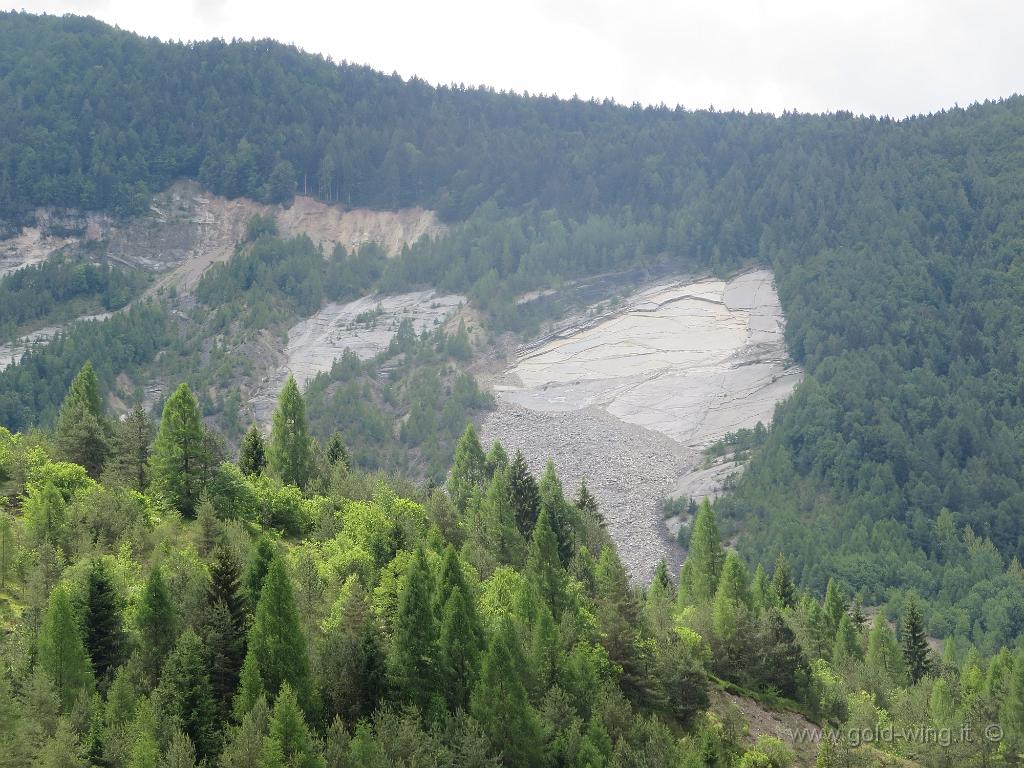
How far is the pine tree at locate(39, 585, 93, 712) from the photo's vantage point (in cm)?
4766

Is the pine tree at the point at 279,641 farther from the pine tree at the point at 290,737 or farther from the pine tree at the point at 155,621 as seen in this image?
the pine tree at the point at 155,621

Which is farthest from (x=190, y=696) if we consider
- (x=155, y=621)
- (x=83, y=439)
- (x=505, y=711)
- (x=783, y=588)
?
(x=783, y=588)

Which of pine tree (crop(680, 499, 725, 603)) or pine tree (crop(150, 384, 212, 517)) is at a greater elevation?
pine tree (crop(150, 384, 212, 517))

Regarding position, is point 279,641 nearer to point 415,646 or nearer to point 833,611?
point 415,646

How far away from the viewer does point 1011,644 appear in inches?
4961

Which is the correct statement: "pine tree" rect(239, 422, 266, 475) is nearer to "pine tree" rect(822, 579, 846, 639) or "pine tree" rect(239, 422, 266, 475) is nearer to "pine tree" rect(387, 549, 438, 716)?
"pine tree" rect(387, 549, 438, 716)

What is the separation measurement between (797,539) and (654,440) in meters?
42.3

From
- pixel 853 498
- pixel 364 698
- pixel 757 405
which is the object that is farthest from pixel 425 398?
pixel 364 698

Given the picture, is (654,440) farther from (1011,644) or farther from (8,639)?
(8,639)

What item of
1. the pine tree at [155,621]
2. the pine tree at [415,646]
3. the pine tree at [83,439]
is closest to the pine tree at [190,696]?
the pine tree at [155,621]

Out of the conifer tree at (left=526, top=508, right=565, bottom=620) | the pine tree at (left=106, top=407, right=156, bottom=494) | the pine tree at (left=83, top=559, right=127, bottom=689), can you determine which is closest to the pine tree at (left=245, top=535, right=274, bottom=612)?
the pine tree at (left=83, top=559, right=127, bottom=689)

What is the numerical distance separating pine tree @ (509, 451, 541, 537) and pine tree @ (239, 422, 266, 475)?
17.1 metres

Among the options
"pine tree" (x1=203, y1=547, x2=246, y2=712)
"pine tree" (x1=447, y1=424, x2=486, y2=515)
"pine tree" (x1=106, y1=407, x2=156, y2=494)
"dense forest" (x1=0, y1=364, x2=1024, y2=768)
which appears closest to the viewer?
"dense forest" (x1=0, y1=364, x2=1024, y2=768)

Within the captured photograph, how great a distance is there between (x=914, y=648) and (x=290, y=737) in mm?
61528
